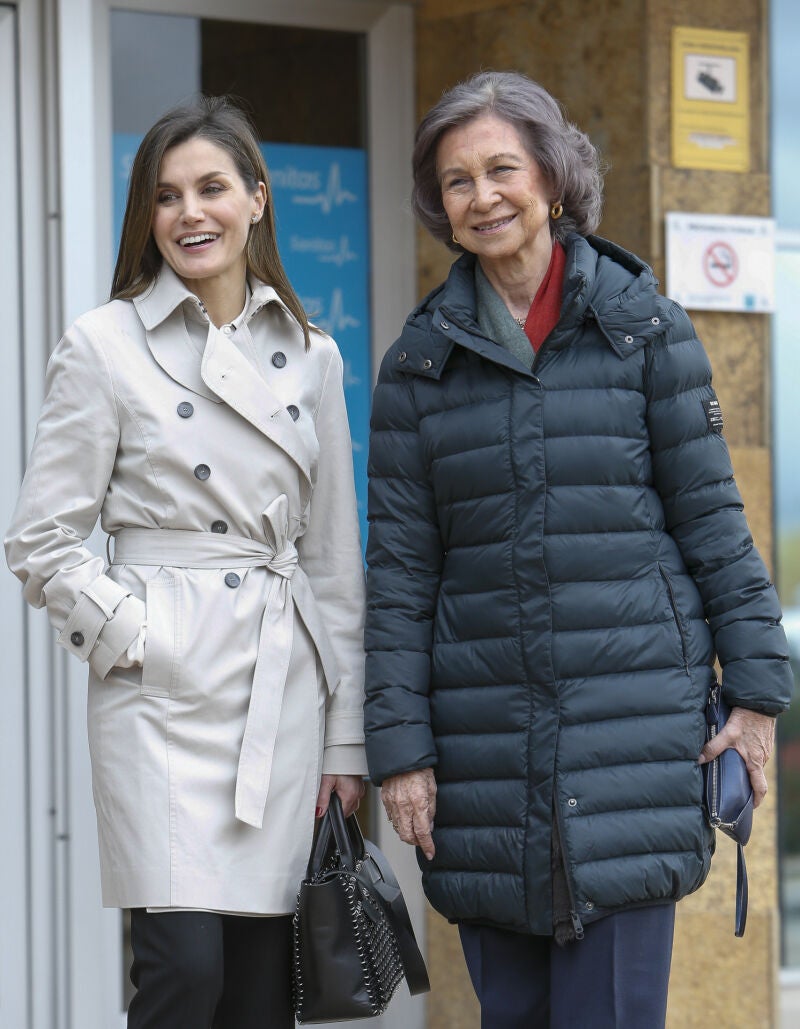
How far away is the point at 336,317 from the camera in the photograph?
4984 mm

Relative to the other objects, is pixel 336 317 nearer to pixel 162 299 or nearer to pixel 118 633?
pixel 162 299

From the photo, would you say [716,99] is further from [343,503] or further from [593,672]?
[593,672]

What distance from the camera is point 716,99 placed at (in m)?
4.54

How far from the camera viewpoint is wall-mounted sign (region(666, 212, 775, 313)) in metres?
4.46

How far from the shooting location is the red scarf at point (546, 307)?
3.11 m

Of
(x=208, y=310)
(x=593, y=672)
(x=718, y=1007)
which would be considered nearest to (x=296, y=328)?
(x=208, y=310)

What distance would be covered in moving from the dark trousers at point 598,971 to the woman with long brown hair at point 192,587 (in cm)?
45

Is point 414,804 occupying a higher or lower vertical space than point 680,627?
lower

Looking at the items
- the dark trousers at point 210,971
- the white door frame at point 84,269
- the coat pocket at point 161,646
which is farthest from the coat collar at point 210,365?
the white door frame at point 84,269

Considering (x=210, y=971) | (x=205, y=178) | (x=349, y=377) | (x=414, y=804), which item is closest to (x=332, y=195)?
(x=349, y=377)

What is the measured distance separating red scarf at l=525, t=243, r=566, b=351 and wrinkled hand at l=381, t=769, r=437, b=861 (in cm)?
85

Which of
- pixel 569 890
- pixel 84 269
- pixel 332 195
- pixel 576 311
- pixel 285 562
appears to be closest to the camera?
pixel 569 890

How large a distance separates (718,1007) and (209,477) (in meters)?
2.34

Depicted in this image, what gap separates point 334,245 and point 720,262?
1.18m
